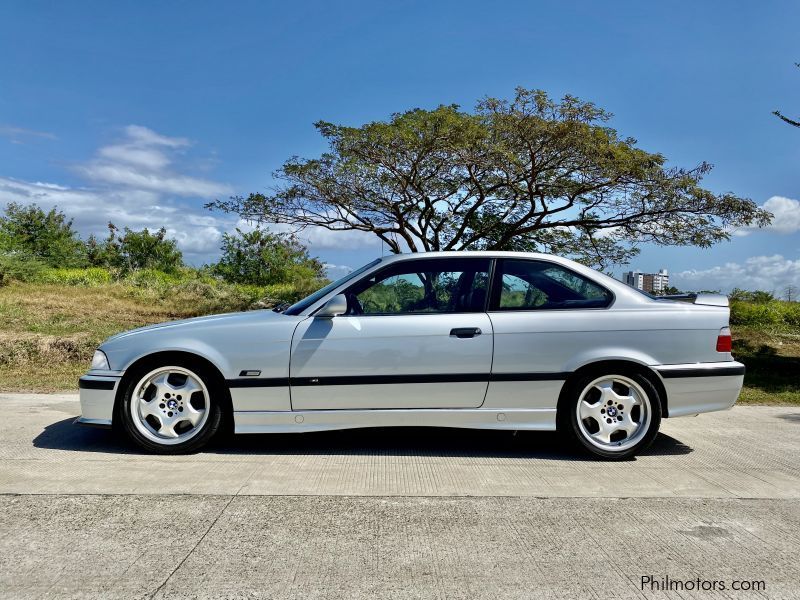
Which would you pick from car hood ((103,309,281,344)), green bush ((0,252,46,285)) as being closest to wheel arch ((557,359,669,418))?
car hood ((103,309,281,344))

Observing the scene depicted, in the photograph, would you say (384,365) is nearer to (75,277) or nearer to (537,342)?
(537,342)

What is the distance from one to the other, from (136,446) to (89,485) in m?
0.98

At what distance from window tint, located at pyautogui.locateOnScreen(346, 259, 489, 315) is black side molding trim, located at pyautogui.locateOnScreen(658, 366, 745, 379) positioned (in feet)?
4.86

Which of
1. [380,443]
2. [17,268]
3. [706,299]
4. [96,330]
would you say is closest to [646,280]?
[706,299]

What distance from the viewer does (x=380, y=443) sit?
5242 mm

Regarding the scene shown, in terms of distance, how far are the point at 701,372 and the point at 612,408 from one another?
0.72 meters

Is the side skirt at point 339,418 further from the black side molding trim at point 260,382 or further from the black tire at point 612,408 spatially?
the black tire at point 612,408

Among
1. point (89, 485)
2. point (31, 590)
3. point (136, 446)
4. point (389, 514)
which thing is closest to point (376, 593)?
point (389, 514)

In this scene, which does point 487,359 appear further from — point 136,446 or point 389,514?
point 136,446

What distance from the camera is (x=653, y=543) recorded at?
3.29 metres

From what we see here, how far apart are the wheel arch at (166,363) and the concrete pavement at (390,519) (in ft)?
1.35

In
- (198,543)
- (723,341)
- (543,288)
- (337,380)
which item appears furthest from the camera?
(543,288)

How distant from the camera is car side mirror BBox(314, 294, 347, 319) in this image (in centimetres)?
475

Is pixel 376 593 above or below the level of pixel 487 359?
below
